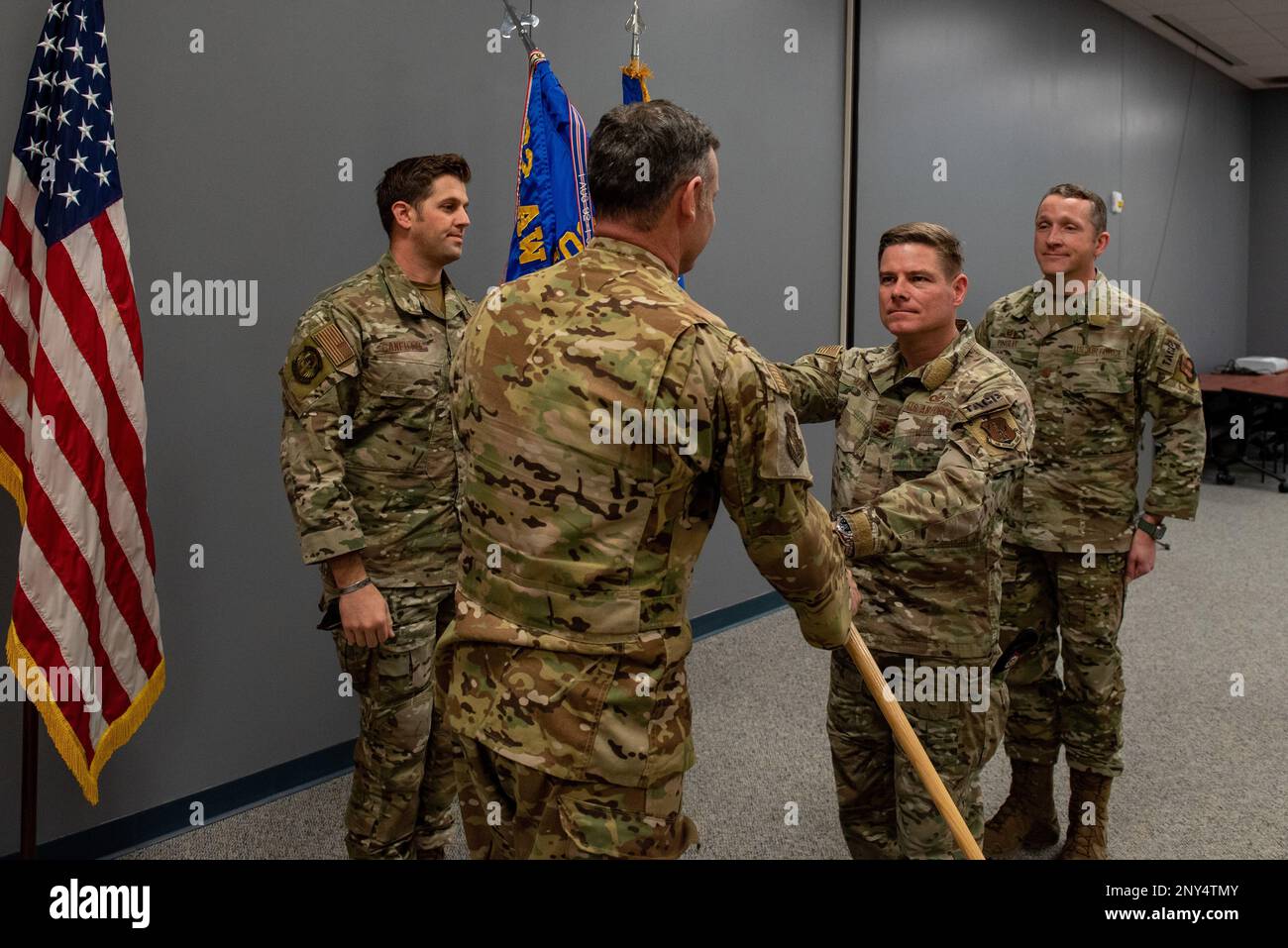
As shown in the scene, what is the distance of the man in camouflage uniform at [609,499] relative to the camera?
4.56 ft

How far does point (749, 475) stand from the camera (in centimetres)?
141

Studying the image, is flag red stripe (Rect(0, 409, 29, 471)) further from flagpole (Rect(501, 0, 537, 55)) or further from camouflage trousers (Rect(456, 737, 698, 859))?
flagpole (Rect(501, 0, 537, 55))

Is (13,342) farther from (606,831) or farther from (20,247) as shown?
(606,831)

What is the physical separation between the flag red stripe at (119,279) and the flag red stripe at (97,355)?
6 centimetres

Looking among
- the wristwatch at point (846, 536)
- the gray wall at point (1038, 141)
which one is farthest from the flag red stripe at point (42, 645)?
the gray wall at point (1038, 141)

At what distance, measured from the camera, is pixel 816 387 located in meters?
2.33

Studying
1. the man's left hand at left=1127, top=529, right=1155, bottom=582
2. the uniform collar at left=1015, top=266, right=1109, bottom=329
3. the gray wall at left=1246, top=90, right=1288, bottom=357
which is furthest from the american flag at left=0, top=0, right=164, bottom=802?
the gray wall at left=1246, top=90, right=1288, bottom=357

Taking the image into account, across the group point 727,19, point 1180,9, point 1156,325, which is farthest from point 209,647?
point 1180,9

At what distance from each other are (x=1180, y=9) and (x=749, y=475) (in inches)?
287

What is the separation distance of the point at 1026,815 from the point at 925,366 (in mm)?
1343

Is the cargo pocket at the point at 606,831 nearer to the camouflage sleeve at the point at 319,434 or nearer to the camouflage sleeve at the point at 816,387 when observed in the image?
the camouflage sleeve at the point at 319,434

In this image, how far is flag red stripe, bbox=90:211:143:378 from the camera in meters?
2.31

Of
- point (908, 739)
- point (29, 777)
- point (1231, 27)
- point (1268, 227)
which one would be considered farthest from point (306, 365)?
point (1268, 227)

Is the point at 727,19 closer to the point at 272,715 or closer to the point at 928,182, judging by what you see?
the point at 928,182
